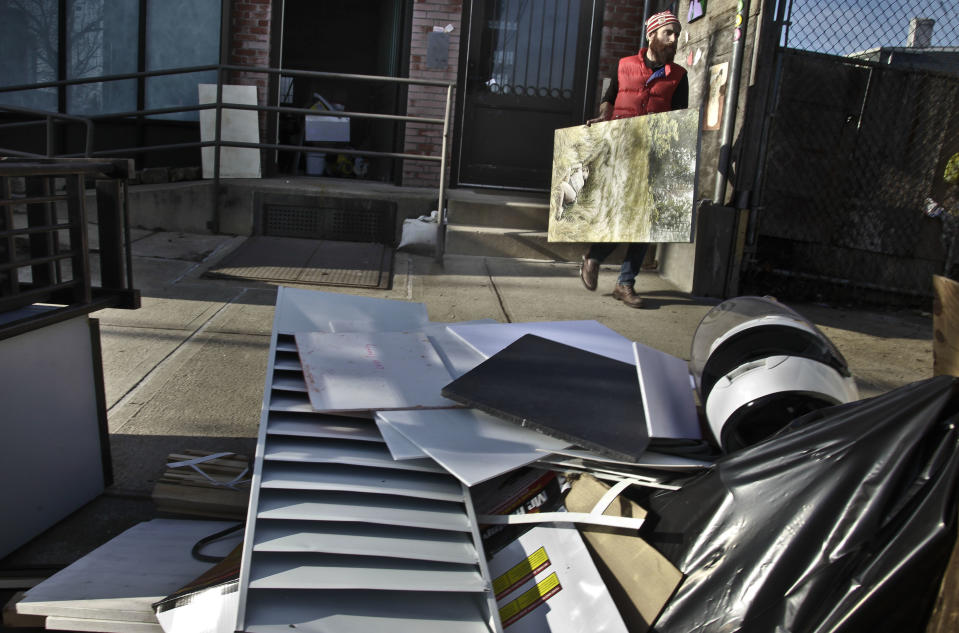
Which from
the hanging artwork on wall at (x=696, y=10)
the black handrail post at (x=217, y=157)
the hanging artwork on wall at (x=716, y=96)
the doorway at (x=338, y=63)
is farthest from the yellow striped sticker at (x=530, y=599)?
the doorway at (x=338, y=63)

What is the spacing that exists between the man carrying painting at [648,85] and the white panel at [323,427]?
139 inches

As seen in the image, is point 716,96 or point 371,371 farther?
point 716,96

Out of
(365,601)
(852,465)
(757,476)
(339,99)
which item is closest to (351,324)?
(365,601)

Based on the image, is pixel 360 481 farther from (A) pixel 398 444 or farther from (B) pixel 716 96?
(B) pixel 716 96

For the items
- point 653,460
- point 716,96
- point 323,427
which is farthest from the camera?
point 716,96

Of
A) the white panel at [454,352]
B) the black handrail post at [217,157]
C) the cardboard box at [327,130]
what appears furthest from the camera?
the cardboard box at [327,130]

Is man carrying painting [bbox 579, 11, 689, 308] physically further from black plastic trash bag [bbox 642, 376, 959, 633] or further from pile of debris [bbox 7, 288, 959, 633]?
black plastic trash bag [bbox 642, 376, 959, 633]

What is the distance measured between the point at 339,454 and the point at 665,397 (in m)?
1.03

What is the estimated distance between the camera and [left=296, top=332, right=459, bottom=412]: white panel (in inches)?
94.9

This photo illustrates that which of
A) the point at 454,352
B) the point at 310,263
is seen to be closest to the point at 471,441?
the point at 454,352

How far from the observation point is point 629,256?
5621 millimetres

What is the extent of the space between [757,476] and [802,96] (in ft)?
16.5

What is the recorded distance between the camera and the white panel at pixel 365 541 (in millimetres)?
1907

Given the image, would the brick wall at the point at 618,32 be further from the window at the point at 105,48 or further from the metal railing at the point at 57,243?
the metal railing at the point at 57,243
